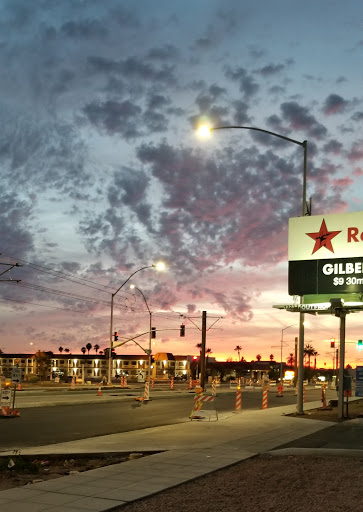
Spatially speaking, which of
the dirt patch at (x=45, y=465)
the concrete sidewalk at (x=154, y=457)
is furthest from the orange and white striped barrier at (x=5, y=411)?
the dirt patch at (x=45, y=465)

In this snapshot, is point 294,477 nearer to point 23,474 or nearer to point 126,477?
point 126,477

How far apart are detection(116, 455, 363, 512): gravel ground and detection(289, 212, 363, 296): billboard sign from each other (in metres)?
14.1

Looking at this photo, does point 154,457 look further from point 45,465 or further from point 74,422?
point 74,422

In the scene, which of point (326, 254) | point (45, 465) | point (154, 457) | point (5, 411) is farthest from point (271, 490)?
point (326, 254)

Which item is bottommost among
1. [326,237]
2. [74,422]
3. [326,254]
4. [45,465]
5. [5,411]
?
[74,422]

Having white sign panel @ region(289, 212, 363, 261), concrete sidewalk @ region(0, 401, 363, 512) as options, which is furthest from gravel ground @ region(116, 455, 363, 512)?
white sign panel @ region(289, 212, 363, 261)

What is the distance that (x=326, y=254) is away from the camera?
2664cm

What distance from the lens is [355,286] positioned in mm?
25641

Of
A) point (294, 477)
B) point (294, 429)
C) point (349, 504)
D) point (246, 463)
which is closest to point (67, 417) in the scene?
point (294, 429)

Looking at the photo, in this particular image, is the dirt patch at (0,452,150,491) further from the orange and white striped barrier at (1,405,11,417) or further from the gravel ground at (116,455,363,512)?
the orange and white striped barrier at (1,405,11,417)

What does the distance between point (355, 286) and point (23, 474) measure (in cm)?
1782

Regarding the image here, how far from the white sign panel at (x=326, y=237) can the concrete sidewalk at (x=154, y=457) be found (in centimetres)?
711

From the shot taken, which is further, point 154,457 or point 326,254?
point 326,254

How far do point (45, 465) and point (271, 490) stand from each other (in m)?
4.92
